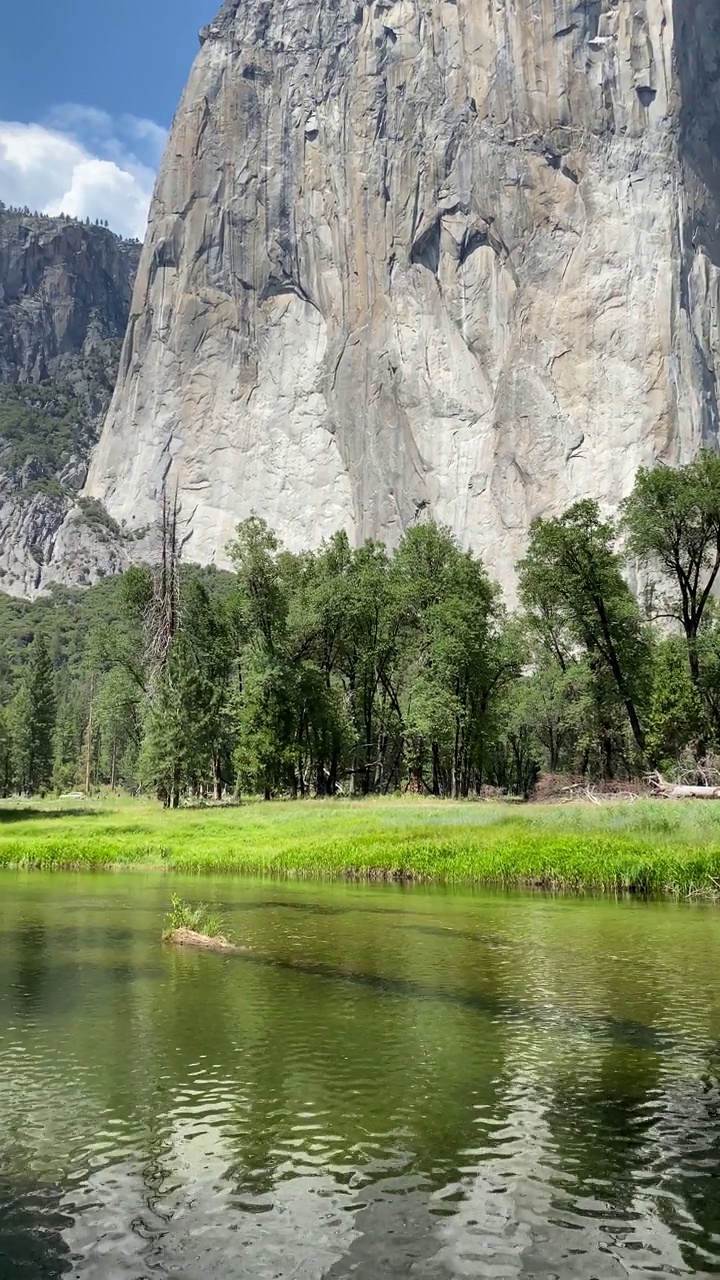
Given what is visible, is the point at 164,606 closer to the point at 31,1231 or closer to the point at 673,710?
the point at 673,710

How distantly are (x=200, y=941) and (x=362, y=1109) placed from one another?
8.40 metres

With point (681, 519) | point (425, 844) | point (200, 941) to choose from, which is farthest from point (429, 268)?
point (200, 941)

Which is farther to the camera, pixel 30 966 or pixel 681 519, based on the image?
pixel 681 519

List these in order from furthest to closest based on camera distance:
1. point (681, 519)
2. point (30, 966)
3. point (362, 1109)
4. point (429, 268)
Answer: point (429, 268)
point (681, 519)
point (30, 966)
point (362, 1109)

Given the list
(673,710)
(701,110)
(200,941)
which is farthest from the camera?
(701,110)

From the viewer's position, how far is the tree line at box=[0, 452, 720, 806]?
46375 mm

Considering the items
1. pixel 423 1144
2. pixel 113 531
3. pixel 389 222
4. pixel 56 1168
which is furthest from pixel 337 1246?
pixel 113 531

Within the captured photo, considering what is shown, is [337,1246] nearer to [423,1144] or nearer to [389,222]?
[423,1144]

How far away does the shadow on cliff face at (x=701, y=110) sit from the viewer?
416 feet

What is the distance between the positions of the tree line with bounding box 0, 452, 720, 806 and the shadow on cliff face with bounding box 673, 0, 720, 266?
81.0 metres

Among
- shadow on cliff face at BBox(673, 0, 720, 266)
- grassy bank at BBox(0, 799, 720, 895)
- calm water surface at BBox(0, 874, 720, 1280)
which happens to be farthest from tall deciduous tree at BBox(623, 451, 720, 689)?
shadow on cliff face at BBox(673, 0, 720, 266)

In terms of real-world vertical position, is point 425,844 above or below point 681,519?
below

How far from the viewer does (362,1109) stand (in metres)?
8.98

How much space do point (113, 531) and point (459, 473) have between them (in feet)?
250
